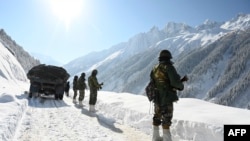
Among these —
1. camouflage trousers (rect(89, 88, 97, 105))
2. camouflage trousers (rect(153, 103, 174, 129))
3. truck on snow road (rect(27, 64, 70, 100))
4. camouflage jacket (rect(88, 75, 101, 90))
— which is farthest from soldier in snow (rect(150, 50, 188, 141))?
truck on snow road (rect(27, 64, 70, 100))

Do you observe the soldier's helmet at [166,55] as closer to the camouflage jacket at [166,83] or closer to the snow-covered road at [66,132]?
the camouflage jacket at [166,83]

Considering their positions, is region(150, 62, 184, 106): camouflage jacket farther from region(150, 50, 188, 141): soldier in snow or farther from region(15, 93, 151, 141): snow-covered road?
region(15, 93, 151, 141): snow-covered road

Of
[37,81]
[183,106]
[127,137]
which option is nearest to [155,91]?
[127,137]

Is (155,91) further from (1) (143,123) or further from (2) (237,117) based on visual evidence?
(1) (143,123)

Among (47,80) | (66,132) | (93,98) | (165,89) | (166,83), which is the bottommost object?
(66,132)

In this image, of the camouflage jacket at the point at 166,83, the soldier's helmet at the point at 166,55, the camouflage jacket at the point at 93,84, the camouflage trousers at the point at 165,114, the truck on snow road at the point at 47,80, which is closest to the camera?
the camouflage jacket at the point at 166,83

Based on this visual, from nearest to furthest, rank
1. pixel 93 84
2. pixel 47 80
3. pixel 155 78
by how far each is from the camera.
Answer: pixel 155 78 → pixel 93 84 → pixel 47 80

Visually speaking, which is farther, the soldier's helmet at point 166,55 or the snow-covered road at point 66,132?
the snow-covered road at point 66,132

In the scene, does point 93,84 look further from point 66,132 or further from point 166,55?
point 166,55

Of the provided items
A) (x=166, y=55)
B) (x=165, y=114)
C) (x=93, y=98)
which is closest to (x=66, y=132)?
(x=165, y=114)

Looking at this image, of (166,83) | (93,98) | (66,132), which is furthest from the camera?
(93,98)

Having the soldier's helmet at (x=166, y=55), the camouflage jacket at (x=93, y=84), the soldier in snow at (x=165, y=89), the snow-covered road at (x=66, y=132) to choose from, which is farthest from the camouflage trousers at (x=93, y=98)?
the soldier's helmet at (x=166, y=55)

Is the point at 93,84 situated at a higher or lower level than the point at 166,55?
lower

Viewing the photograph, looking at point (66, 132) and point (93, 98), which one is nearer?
point (66, 132)
